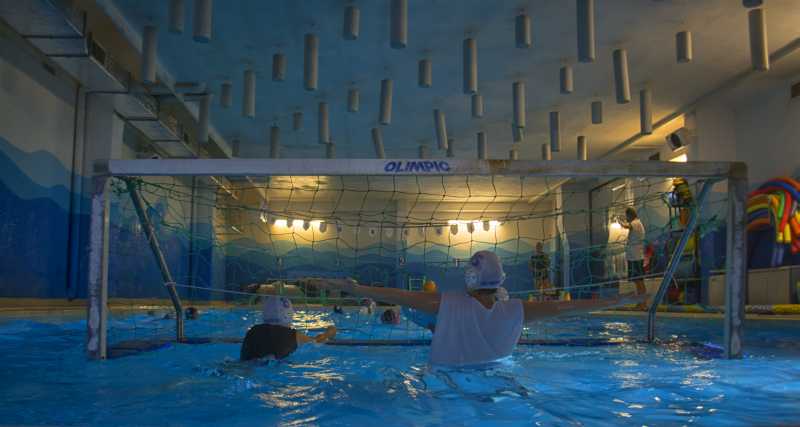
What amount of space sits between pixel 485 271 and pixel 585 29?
17.3 ft

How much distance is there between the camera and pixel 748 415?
3.06m

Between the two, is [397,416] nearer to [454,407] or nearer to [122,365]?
[454,407]

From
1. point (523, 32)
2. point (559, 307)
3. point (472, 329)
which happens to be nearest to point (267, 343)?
point (472, 329)

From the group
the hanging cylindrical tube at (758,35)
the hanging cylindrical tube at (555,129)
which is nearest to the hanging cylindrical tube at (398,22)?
the hanging cylindrical tube at (758,35)

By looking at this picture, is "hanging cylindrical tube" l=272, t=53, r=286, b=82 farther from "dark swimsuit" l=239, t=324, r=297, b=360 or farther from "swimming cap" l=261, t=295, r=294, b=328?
"dark swimsuit" l=239, t=324, r=297, b=360

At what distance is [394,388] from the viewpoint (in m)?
3.67

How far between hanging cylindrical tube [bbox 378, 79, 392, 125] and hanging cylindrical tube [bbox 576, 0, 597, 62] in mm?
3640

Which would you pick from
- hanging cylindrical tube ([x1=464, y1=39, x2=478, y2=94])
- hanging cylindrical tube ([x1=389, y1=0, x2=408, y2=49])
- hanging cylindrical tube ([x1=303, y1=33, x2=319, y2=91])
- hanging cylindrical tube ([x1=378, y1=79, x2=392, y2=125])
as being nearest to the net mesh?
hanging cylindrical tube ([x1=378, y1=79, x2=392, y2=125])

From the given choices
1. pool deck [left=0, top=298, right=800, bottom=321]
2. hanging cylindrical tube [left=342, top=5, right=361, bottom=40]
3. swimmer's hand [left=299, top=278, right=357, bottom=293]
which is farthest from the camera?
pool deck [left=0, top=298, right=800, bottom=321]

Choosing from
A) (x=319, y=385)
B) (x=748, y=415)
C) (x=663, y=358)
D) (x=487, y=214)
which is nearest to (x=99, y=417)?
(x=319, y=385)

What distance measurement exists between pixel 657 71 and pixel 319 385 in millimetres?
8995

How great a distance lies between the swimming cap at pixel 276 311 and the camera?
4.61 m

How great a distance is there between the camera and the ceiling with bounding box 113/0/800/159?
27.4 ft

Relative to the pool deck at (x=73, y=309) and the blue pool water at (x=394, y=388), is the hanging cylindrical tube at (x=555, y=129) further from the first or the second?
the blue pool water at (x=394, y=388)
